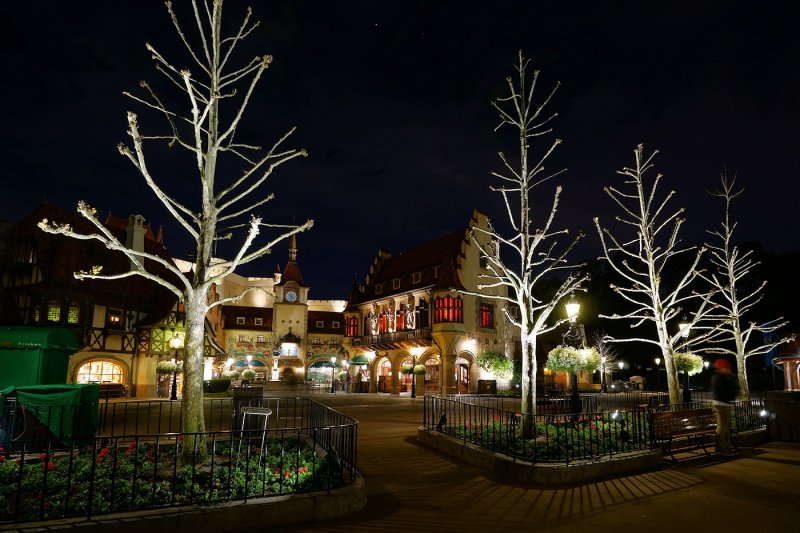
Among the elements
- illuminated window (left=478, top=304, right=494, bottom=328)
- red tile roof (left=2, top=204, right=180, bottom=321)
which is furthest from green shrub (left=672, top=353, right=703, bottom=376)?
red tile roof (left=2, top=204, right=180, bottom=321)

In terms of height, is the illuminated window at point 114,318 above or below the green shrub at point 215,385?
above

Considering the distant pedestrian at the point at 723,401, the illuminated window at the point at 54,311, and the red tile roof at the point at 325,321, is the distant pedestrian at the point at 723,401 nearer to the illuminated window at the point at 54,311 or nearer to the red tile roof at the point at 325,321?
the illuminated window at the point at 54,311

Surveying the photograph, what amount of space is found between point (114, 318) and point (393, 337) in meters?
19.9

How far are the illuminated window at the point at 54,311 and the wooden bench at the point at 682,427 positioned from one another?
3066cm

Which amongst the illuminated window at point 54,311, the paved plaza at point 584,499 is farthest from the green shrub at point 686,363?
the illuminated window at point 54,311

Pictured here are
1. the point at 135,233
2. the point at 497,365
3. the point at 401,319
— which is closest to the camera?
the point at 135,233

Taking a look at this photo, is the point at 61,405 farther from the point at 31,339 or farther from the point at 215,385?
the point at 215,385

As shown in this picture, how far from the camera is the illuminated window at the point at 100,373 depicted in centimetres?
3045

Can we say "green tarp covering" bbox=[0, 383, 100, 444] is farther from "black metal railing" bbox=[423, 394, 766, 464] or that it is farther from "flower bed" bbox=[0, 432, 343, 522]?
"black metal railing" bbox=[423, 394, 766, 464]

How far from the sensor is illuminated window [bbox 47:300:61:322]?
93.7ft

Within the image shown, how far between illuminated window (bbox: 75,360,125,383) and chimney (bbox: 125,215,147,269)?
21.7 feet

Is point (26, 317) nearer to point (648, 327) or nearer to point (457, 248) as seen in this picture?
point (457, 248)

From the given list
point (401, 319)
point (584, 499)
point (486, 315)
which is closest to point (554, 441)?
point (584, 499)

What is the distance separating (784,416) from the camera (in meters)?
13.7
